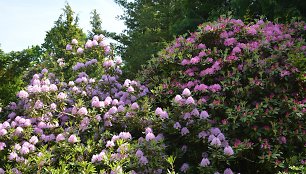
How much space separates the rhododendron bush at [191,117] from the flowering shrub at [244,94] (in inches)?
0.6

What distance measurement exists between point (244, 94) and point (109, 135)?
6.89ft

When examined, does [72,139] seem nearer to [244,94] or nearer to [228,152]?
[228,152]

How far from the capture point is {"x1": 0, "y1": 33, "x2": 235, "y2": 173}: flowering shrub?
187 inches

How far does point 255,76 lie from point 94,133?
8.74 ft

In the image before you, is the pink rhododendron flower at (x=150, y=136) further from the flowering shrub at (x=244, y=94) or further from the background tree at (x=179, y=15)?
the background tree at (x=179, y=15)

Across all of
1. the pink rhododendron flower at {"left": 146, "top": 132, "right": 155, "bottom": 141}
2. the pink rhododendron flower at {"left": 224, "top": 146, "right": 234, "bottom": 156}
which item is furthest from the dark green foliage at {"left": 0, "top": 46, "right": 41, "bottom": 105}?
the pink rhododendron flower at {"left": 224, "top": 146, "right": 234, "bottom": 156}

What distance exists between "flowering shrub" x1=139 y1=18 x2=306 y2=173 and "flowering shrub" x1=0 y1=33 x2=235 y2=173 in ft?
0.14

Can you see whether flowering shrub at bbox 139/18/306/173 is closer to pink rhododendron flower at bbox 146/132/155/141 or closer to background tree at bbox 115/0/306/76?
pink rhododendron flower at bbox 146/132/155/141

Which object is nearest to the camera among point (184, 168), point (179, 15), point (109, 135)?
point (184, 168)

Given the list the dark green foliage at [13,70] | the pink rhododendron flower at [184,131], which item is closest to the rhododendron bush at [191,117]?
the pink rhododendron flower at [184,131]

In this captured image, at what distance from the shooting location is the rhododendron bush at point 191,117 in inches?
187

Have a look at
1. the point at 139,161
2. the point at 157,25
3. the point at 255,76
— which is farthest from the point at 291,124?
the point at 157,25

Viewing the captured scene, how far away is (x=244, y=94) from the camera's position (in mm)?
5141

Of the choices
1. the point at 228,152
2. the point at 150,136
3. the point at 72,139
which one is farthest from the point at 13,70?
the point at 228,152
